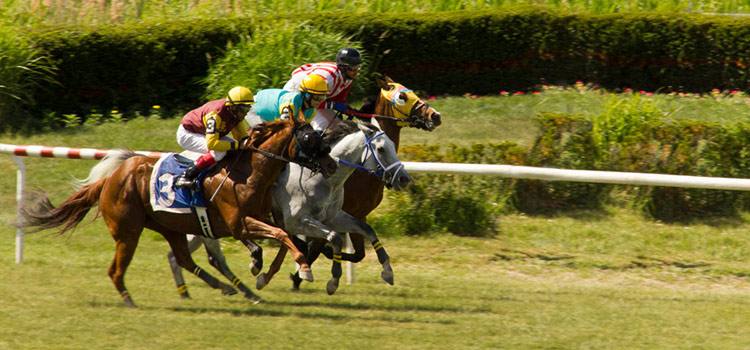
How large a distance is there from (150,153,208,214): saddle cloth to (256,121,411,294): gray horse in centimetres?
65

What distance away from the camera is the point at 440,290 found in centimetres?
990

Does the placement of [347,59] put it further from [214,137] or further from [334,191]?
[214,137]

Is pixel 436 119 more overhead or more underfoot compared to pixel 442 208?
more overhead

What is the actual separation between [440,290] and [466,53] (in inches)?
243

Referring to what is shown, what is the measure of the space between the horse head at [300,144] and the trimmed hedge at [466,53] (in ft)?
20.0

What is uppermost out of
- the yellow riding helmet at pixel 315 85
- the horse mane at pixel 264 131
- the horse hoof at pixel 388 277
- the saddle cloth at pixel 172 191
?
the yellow riding helmet at pixel 315 85

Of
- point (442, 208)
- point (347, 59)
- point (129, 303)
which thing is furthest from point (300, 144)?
point (442, 208)

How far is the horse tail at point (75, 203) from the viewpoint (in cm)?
958

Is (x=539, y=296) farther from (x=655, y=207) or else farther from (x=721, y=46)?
(x=721, y=46)

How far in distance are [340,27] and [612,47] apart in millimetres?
3494

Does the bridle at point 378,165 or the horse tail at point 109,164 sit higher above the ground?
the bridle at point 378,165

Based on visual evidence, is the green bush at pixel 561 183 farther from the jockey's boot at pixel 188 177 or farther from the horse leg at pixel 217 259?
the jockey's boot at pixel 188 177

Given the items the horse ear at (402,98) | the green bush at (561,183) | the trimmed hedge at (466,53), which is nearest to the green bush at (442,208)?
the green bush at (561,183)

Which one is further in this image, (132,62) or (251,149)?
(132,62)
